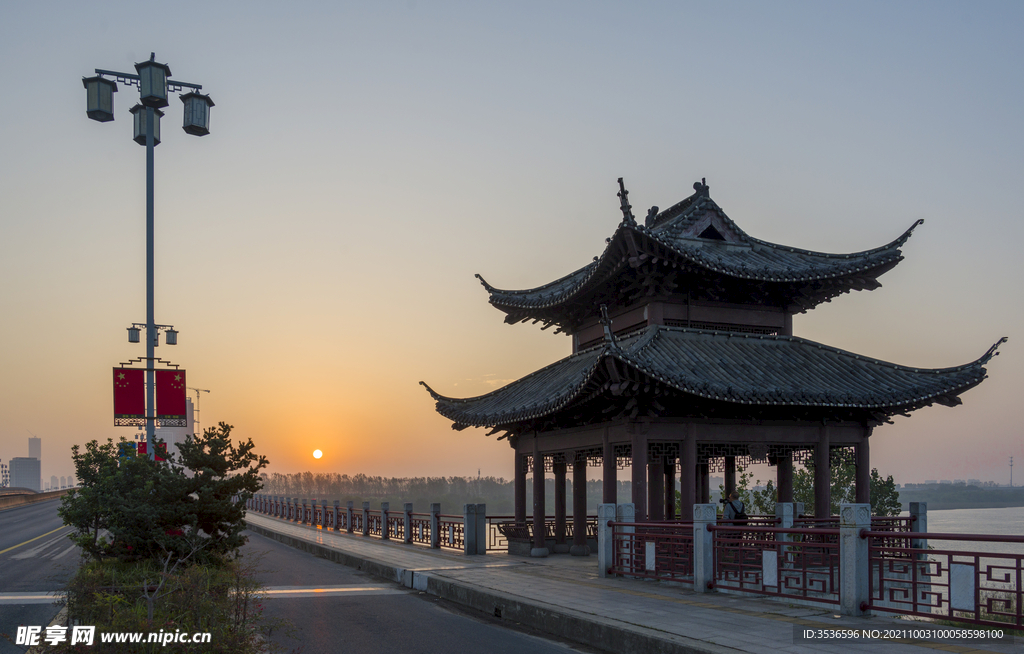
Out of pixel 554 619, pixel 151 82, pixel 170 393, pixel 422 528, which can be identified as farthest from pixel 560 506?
pixel 151 82

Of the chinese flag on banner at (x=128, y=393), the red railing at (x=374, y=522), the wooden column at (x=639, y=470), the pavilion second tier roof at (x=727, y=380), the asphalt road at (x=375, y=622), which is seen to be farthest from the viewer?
the red railing at (x=374, y=522)

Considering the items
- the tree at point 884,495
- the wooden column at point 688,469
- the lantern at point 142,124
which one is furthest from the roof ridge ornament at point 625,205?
the tree at point 884,495

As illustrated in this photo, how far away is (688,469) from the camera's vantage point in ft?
56.7

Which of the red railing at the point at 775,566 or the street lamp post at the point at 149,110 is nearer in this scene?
the red railing at the point at 775,566

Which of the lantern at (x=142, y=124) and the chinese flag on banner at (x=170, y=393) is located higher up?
the lantern at (x=142, y=124)

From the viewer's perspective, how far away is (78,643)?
6.99 m

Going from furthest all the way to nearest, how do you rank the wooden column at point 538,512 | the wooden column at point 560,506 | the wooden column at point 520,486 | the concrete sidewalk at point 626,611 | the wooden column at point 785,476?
the wooden column at point 520,486, the wooden column at point 560,506, the wooden column at point 538,512, the wooden column at point 785,476, the concrete sidewalk at point 626,611

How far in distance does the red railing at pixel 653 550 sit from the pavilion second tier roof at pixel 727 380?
2597mm

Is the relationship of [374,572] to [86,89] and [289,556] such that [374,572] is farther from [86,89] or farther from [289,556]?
[86,89]

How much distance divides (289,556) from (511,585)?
1192cm

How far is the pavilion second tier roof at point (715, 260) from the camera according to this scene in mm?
17875

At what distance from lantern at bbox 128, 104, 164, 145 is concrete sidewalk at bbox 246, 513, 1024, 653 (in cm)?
1005

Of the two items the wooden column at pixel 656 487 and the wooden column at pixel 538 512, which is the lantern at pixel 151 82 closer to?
the wooden column at pixel 538 512

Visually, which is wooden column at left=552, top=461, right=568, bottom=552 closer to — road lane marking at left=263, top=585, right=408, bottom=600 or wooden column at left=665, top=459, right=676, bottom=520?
wooden column at left=665, top=459, right=676, bottom=520
